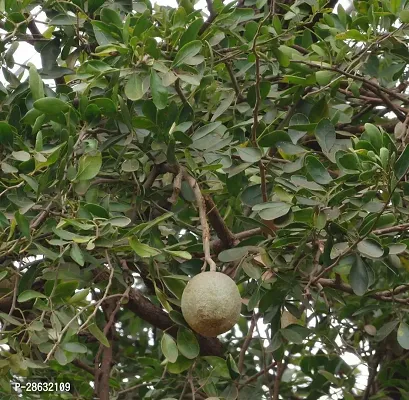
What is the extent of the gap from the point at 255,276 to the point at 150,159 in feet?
0.78

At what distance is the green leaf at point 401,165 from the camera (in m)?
1.11

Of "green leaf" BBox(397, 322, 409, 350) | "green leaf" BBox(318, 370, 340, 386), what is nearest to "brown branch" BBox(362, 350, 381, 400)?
"green leaf" BBox(318, 370, 340, 386)

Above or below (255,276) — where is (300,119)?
above

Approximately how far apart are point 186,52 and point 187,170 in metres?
0.19

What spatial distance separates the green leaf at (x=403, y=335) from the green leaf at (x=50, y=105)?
612 mm

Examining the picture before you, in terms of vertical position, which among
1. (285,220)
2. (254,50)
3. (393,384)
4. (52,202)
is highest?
(254,50)

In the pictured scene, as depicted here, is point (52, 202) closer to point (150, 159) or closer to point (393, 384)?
point (150, 159)

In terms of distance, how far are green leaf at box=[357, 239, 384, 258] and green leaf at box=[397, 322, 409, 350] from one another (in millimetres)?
225

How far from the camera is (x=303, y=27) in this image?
5.49ft

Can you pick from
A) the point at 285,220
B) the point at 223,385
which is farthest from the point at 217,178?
the point at 223,385

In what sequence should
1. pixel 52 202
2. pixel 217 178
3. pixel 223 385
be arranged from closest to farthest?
pixel 52 202, pixel 217 178, pixel 223 385

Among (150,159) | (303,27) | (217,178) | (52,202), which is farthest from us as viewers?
(303,27)

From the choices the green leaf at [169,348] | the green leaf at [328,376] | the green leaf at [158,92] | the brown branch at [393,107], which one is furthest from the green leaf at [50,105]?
the green leaf at [328,376]

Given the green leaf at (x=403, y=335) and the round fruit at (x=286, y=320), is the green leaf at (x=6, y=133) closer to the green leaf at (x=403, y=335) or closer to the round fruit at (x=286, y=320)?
the round fruit at (x=286, y=320)
